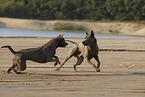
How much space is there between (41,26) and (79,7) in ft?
54.2

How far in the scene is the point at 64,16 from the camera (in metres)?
102

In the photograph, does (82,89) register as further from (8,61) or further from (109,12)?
(109,12)

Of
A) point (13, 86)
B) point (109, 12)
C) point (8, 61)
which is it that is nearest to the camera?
point (13, 86)

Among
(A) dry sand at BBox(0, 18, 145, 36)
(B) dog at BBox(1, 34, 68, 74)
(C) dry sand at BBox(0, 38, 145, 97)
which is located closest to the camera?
(C) dry sand at BBox(0, 38, 145, 97)

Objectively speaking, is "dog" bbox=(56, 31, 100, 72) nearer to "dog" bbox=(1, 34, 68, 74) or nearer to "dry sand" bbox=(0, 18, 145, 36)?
"dog" bbox=(1, 34, 68, 74)

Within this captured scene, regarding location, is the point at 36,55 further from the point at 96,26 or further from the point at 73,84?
the point at 96,26

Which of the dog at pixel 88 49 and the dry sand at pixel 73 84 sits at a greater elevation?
the dog at pixel 88 49

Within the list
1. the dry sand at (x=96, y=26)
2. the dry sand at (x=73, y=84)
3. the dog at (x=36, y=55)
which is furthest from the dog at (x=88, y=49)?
the dry sand at (x=96, y=26)

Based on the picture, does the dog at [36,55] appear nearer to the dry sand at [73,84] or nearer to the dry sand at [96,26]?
the dry sand at [73,84]

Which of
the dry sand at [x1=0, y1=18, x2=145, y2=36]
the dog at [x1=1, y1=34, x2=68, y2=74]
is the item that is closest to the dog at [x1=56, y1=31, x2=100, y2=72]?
the dog at [x1=1, y1=34, x2=68, y2=74]

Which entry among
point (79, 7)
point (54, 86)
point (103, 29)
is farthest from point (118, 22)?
point (54, 86)

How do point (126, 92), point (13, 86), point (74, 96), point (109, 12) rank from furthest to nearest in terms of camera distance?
point (109, 12)
point (13, 86)
point (126, 92)
point (74, 96)

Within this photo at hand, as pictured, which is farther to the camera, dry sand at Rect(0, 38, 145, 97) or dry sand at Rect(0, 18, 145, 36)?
dry sand at Rect(0, 18, 145, 36)

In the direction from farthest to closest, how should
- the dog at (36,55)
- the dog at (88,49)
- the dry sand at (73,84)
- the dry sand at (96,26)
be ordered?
the dry sand at (96,26) < the dog at (88,49) < the dog at (36,55) < the dry sand at (73,84)
